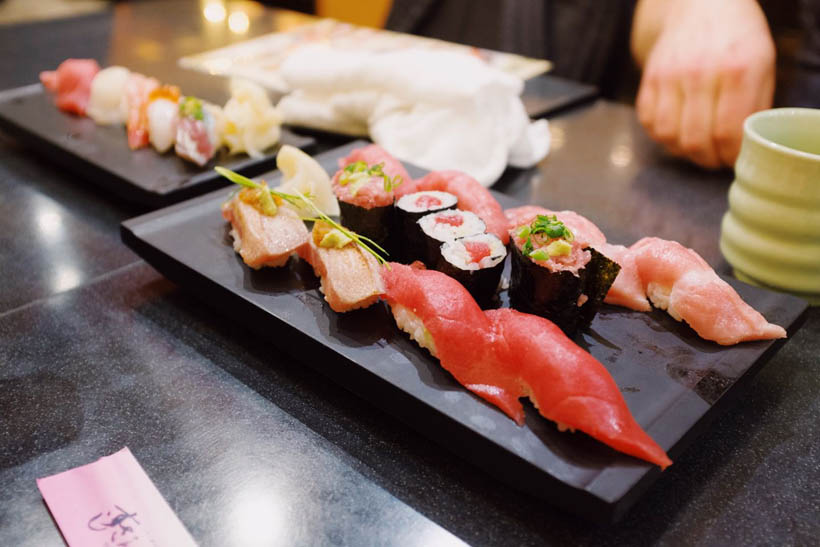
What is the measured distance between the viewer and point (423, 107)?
2.14 metres

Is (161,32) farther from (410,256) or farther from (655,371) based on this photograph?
(655,371)

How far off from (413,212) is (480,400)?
497mm

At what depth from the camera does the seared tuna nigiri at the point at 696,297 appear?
121 centimetres

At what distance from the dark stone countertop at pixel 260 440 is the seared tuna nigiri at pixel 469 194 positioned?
11.2 inches

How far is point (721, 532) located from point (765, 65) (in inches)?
Answer: 64.9

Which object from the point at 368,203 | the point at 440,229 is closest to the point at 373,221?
the point at 368,203

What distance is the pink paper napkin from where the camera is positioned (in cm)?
95

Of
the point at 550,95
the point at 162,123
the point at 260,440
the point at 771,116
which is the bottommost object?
the point at 260,440

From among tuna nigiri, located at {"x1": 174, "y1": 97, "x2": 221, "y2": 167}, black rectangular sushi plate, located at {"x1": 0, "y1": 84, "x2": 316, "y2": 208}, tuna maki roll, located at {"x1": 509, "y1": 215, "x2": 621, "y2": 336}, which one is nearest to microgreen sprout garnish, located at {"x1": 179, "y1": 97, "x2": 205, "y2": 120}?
tuna nigiri, located at {"x1": 174, "y1": 97, "x2": 221, "y2": 167}

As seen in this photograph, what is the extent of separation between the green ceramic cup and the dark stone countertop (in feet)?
0.48

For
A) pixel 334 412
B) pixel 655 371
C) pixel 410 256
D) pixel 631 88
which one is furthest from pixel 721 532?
pixel 631 88

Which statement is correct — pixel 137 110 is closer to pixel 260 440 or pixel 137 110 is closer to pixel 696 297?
pixel 260 440

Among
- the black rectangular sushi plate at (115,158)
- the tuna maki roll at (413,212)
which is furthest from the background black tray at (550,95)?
the tuna maki roll at (413,212)

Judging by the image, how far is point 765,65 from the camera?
6.92 feet
